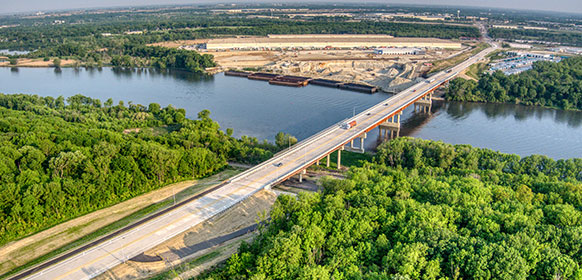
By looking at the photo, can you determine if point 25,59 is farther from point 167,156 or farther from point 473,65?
point 473,65

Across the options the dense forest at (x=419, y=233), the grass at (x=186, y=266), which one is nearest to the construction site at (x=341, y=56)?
the dense forest at (x=419, y=233)

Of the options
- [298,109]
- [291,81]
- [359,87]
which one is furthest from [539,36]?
[298,109]

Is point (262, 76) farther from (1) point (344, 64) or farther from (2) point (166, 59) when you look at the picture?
(2) point (166, 59)

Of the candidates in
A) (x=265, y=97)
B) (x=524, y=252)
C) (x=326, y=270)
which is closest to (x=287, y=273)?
(x=326, y=270)

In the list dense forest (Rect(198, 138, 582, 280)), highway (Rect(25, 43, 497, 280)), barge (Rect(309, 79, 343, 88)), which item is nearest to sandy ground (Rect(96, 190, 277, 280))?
highway (Rect(25, 43, 497, 280))

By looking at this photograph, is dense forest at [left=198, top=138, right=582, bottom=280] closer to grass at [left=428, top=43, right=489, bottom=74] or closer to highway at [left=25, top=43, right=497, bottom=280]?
highway at [left=25, top=43, right=497, bottom=280]
